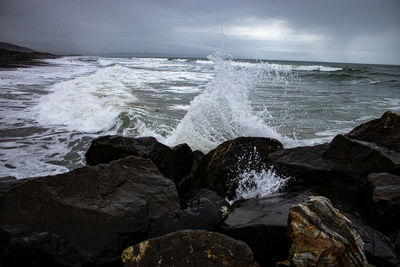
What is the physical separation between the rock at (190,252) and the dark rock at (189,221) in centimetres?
35

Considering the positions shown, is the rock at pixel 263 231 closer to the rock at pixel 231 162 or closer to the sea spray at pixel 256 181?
the sea spray at pixel 256 181

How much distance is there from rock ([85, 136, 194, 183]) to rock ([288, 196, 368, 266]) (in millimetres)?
2126

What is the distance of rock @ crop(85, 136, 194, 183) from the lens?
13.0ft

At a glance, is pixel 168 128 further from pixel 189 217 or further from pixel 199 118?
pixel 189 217

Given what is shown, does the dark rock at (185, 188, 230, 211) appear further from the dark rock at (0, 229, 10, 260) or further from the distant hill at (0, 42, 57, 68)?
the distant hill at (0, 42, 57, 68)

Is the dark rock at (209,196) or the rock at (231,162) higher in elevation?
the rock at (231,162)

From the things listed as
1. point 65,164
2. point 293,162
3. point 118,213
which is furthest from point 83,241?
point 65,164

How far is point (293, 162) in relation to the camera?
3.78 m

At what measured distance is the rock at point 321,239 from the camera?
6.49 feet

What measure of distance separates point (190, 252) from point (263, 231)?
2.55 feet

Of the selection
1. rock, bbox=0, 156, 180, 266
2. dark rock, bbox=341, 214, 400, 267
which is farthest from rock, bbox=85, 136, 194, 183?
dark rock, bbox=341, 214, 400, 267

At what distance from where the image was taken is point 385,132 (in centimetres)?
416

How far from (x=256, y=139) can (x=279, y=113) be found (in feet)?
18.8

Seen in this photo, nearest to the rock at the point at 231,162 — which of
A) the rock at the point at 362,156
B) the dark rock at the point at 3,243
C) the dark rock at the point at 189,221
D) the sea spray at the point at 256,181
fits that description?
the sea spray at the point at 256,181
